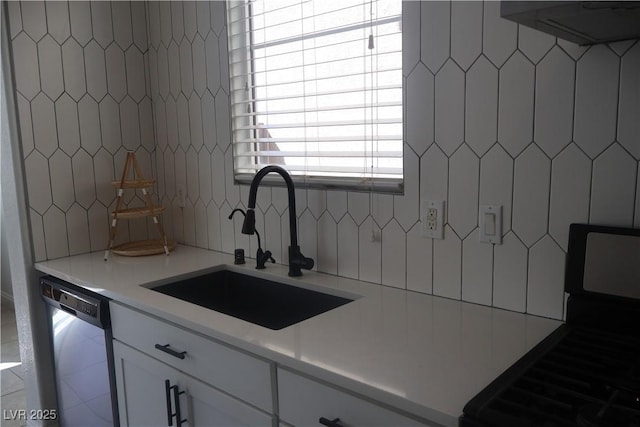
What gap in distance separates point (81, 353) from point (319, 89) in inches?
53.6

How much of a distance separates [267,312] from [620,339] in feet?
3.81

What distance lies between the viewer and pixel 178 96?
95.7 inches

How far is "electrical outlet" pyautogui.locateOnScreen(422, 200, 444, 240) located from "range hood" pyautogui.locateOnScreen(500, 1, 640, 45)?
0.58m

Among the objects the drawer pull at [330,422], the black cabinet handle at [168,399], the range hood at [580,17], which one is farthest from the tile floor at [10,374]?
Result: the range hood at [580,17]

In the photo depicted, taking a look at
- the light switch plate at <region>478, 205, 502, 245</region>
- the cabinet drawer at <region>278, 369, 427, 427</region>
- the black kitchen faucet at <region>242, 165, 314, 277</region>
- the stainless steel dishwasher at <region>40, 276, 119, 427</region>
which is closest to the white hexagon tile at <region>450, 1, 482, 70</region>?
the light switch plate at <region>478, 205, 502, 245</region>

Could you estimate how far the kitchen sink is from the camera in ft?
5.98

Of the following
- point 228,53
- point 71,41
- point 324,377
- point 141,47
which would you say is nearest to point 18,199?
point 71,41

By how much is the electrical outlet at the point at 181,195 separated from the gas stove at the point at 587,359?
5.65ft

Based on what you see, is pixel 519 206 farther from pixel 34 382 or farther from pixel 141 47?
pixel 34 382

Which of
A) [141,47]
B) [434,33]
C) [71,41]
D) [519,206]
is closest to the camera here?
[519,206]

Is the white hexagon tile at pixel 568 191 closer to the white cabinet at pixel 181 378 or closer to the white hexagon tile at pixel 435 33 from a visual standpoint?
the white hexagon tile at pixel 435 33

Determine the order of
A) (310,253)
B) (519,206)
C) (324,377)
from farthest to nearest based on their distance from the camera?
(310,253), (519,206), (324,377)

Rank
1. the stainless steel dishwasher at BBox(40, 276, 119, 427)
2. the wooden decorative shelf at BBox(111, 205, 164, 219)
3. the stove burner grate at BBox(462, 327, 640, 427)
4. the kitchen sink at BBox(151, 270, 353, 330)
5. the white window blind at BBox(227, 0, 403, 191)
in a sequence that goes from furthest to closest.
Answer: the wooden decorative shelf at BBox(111, 205, 164, 219) → the stainless steel dishwasher at BBox(40, 276, 119, 427) → the kitchen sink at BBox(151, 270, 353, 330) → the white window blind at BBox(227, 0, 403, 191) → the stove burner grate at BBox(462, 327, 640, 427)

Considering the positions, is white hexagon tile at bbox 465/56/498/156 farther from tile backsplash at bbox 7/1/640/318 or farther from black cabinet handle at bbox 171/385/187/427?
black cabinet handle at bbox 171/385/187/427
